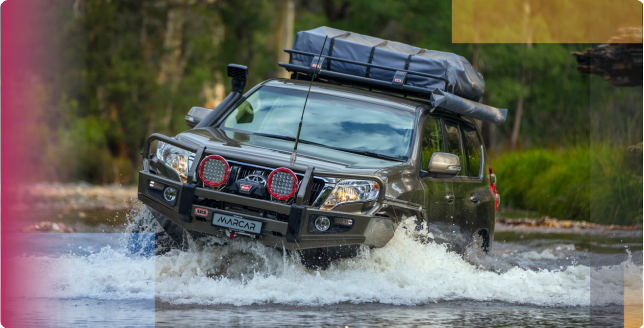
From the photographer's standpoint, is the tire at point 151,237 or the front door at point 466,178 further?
the front door at point 466,178

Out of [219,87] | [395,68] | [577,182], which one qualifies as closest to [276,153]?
[395,68]

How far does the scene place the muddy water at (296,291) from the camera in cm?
589

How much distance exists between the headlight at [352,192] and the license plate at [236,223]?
1.62ft

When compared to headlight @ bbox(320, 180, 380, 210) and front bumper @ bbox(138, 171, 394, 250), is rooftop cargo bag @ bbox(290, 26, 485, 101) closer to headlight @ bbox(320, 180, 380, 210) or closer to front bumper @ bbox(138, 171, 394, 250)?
headlight @ bbox(320, 180, 380, 210)

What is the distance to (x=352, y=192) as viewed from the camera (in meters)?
6.49

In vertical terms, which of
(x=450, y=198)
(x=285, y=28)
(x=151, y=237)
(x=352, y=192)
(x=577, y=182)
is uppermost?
(x=285, y=28)

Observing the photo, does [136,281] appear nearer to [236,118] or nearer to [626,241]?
[236,118]

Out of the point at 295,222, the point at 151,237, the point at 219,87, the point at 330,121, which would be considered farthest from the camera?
the point at 219,87

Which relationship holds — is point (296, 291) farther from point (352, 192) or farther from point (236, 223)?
point (352, 192)

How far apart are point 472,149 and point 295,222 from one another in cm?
321

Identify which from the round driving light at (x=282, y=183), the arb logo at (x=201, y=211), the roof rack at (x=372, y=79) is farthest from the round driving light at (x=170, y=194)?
the roof rack at (x=372, y=79)

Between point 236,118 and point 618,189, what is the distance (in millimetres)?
8868

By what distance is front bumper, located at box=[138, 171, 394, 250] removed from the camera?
6281mm

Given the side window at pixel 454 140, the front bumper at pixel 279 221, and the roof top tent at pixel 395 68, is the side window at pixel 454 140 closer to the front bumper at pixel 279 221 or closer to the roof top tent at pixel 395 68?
the roof top tent at pixel 395 68
